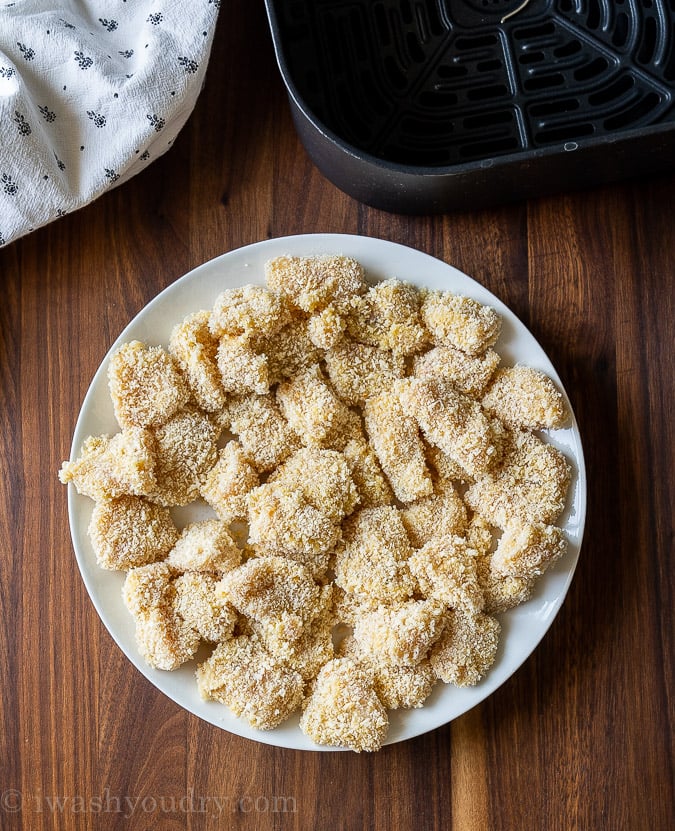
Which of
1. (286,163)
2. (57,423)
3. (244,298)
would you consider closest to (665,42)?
(286,163)

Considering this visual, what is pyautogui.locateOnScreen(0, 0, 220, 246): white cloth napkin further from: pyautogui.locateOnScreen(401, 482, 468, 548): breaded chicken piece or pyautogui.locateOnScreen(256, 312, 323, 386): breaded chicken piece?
pyautogui.locateOnScreen(401, 482, 468, 548): breaded chicken piece

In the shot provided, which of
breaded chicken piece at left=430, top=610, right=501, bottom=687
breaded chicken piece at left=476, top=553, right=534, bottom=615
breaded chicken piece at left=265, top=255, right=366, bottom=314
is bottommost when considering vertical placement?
breaded chicken piece at left=430, top=610, right=501, bottom=687

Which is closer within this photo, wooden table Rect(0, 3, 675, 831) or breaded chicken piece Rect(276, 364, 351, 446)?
breaded chicken piece Rect(276, 364, 351, 446)

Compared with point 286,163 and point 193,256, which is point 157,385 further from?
point 286,163

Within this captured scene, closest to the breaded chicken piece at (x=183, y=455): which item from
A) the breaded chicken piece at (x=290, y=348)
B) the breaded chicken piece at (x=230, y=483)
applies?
the breaded chicken piece at (x=230, y=483)

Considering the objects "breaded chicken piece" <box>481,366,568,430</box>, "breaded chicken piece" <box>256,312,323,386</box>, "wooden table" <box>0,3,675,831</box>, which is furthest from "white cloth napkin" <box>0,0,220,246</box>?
"breaded chicken piece" <box>481,366,568,430</box>

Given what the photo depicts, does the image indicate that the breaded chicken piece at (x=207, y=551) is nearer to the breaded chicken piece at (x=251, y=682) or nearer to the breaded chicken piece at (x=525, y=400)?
the breaded chicken piece at (x=251, y=682)

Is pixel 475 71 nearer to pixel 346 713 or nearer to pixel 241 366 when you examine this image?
pixel 241 366

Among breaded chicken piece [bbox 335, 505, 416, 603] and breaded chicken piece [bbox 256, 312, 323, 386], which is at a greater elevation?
breaded chicken piece [bbox 256, 312, 323, 386]
